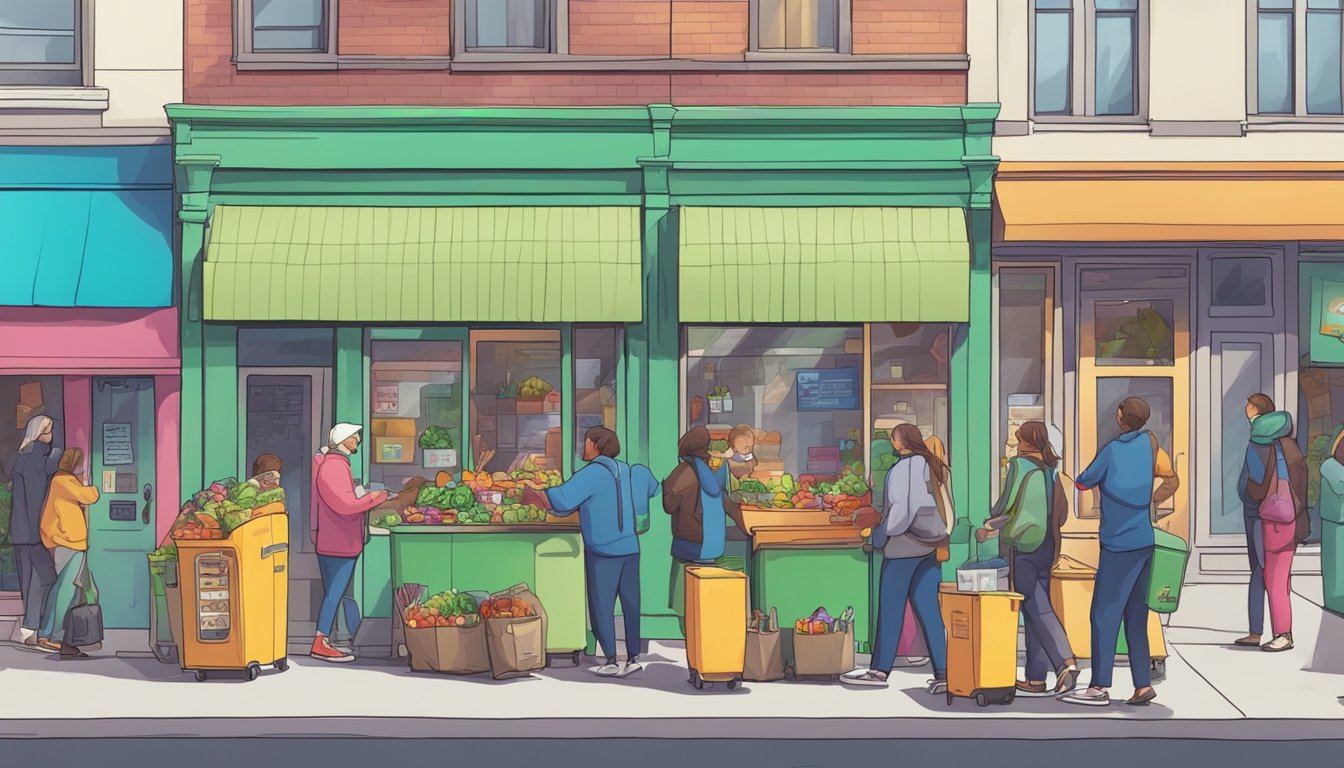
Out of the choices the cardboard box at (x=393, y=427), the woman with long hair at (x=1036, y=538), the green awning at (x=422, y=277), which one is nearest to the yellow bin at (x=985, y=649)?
the woman with long hair at (x=1036, y=538)

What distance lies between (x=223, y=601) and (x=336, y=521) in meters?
1.13

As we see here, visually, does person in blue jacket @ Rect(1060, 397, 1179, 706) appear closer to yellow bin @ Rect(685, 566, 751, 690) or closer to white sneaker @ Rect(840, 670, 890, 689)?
white sneaker @ Rect(840, 670, 890, 689)

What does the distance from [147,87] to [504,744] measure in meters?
7.64

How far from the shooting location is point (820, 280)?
1432cm

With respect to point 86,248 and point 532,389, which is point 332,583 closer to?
point 532,389

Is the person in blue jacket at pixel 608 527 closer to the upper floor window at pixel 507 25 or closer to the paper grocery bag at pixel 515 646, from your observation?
the paper grocery bag at pixel 515 646

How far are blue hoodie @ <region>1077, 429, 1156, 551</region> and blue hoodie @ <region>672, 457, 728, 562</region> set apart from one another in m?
2.91

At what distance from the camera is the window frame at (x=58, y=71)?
14938 millimetres

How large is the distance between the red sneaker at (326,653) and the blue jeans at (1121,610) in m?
5.72

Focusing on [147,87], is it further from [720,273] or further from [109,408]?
[720,273]

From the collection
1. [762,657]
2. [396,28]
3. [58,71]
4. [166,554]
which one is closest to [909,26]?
[396,28]

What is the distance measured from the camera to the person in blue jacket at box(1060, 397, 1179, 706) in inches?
430

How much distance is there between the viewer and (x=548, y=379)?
14680 millimetres

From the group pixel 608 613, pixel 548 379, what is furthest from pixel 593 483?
pixel 548 379
